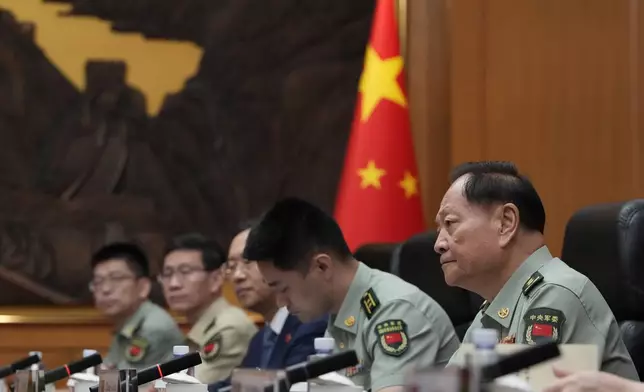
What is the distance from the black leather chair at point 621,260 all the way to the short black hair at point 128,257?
3.09 metres

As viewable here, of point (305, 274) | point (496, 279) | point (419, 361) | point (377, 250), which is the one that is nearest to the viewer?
point (496, 279)

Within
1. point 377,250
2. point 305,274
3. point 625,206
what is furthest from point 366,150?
point 625,206

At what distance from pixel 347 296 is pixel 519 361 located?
171cm

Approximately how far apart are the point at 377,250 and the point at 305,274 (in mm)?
1042

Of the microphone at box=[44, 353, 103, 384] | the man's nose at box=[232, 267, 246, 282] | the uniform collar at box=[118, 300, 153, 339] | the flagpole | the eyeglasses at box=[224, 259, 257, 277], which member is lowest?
the uniform collar at box=[118, 300, 153, 339]

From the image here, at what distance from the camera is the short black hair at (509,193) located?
2.46 meters

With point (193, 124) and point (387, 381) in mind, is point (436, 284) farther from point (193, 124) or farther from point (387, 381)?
point (193, 124)

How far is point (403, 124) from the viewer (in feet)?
18.3

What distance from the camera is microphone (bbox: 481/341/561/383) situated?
1.39 m

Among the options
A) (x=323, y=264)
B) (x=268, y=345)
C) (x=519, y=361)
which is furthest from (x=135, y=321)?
(x=519, y=361)

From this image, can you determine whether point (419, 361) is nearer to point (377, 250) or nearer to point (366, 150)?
point (377, 250)

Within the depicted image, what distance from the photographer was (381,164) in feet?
18.0

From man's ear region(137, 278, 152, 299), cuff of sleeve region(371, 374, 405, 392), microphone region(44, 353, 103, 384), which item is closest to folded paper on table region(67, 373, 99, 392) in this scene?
microphone region(44, 353, 103, 384)

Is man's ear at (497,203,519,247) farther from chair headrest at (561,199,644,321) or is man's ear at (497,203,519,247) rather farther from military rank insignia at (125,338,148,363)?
military rank insignia at (125,338,148,363)
